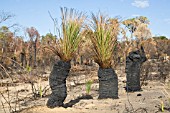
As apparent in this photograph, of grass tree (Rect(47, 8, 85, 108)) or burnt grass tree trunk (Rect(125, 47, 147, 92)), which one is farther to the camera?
burnt grass tree trunk (Rect(125, 47, 147, 92))

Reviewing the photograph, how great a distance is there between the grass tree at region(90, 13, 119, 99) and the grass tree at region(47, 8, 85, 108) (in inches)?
27.7

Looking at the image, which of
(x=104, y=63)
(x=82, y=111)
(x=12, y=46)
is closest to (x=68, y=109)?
(x=82, y=111)

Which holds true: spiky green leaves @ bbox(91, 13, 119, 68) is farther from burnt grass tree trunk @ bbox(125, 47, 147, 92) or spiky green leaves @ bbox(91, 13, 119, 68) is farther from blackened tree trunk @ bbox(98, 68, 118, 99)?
burnt grass tree trunk @ bbox(125, 47, 147, 92)

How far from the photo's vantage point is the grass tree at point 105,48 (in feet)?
25.0

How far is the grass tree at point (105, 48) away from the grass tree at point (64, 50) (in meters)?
0.70

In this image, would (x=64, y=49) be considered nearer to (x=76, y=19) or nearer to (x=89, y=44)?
(x=76, y=19)

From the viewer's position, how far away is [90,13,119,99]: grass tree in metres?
7.61

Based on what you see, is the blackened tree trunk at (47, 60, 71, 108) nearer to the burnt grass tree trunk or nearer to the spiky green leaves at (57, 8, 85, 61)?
the spiky green leaves at (57, 8, 85, 61)

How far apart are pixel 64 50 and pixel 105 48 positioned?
4.12ft

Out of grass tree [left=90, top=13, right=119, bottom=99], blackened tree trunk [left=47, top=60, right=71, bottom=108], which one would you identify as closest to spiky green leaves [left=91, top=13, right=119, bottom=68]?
grass tree [left=90, top=13, right=119, bottom=99]

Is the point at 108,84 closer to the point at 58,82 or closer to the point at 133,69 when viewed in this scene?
the point at 58,82

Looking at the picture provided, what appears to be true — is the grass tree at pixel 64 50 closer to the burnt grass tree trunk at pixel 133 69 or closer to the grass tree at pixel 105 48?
the grass tree at pixel 105 48

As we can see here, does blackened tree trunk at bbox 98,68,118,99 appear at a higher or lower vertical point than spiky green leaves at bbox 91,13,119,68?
lower

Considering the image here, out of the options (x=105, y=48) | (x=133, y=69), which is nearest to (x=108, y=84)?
(x=105, y=48)
